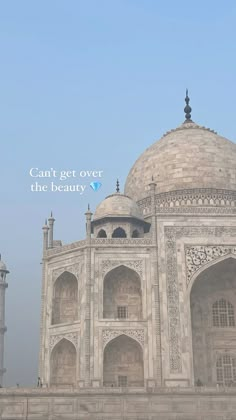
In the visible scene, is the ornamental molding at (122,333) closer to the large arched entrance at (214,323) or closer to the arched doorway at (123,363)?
the arched doorway at (123,363)

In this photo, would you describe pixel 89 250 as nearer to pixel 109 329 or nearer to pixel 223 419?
pixel 109 329

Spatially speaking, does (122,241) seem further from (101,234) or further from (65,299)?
(65,299)

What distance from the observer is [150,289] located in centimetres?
1892

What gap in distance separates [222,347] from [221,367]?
2.18 feet

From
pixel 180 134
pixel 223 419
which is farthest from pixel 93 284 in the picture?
Answer: pixel 180 134

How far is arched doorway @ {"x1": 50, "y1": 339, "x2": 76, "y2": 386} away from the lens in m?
19.2

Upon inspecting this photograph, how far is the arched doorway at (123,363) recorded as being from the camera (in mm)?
18562

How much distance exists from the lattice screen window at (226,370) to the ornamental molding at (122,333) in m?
3.10

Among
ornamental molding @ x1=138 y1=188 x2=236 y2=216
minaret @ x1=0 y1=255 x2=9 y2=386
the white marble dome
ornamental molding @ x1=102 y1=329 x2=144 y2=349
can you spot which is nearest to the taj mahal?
ornamental molding @ x1=102 y1=329 x2=144 y2=349

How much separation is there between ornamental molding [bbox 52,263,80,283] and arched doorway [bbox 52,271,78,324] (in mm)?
110

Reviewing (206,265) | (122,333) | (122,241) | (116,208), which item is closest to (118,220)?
(116,208)

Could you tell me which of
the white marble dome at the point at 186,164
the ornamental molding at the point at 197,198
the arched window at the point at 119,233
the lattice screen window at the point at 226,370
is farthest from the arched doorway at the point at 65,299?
the white marble dome at the point at 186,164

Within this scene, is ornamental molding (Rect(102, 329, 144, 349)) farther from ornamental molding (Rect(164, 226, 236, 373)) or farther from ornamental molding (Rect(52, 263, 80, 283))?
ornamental molding (Rect(52, 263, 80, 283))

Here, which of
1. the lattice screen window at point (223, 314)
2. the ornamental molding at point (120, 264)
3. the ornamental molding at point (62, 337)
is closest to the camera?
the ornamental molding at point (62, 337)
